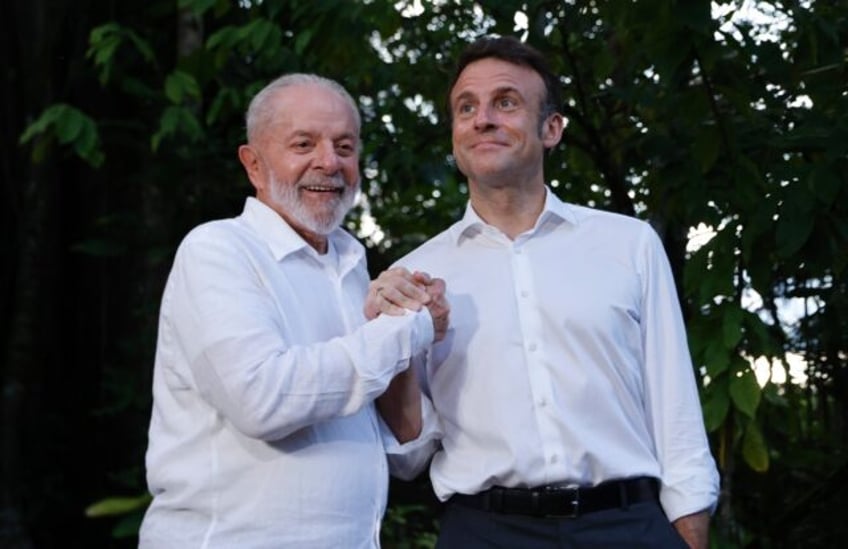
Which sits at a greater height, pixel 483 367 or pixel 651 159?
pixel 651 159

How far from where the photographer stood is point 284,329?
10.4 feet

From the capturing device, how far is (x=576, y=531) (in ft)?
10.8

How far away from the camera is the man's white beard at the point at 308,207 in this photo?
3.37 meters

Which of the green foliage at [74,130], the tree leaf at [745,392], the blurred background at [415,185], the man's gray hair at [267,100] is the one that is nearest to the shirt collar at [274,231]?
the man's gray hair at [267,100]

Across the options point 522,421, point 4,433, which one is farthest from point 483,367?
point 4,433

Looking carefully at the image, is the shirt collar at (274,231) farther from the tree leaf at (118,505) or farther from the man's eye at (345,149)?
the tree leaf at (118,505)

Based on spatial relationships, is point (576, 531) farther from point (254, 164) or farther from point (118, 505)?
point (118, 505)

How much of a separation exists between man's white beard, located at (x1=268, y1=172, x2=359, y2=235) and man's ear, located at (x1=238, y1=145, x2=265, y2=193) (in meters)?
0.04

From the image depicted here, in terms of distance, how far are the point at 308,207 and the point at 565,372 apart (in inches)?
23.9

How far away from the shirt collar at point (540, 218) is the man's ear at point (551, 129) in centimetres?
10

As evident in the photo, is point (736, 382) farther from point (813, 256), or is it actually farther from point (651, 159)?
point (651, 159)

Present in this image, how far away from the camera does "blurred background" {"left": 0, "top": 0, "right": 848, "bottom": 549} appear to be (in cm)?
473

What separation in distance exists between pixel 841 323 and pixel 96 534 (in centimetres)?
456

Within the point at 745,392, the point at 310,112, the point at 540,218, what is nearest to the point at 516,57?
the point at 540,218
